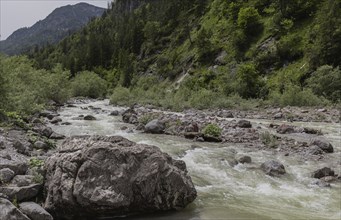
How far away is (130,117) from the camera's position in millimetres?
30125

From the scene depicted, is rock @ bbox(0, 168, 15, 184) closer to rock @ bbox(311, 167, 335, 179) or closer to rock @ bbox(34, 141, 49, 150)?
rock @ bbox(34, 141, 49, 150)

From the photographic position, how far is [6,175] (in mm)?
8992

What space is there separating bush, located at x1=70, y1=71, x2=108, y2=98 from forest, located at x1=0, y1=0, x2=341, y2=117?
23 centimetres

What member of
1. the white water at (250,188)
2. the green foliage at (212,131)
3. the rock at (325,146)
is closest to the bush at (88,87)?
the green foliage at (212,131)

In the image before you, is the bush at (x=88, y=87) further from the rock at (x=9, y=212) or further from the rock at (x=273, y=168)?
the rock at (x=9, y=212)

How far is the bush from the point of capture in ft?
259

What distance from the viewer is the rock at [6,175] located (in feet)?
29.1

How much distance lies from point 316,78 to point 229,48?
31093 millimetres

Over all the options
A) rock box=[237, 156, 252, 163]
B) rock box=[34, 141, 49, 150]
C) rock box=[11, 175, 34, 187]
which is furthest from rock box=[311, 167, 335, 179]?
rock box=[34, 141, 49, 150]

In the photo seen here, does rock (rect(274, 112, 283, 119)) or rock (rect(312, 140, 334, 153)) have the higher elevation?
rock (rect(312, 140, 334, 153))

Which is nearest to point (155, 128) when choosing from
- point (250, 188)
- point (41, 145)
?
point (41, 145)

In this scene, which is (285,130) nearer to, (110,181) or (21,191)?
(110,181)

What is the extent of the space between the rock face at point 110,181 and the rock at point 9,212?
1331 mm

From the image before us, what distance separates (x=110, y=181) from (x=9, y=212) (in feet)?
8.06
